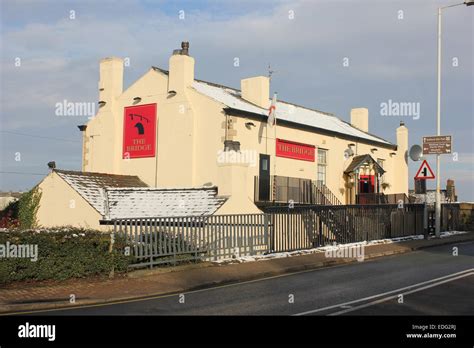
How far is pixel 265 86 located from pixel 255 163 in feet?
20.4

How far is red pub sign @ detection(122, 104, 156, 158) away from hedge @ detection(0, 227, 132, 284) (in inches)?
619

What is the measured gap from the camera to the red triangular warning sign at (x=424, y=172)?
2303 centimetres

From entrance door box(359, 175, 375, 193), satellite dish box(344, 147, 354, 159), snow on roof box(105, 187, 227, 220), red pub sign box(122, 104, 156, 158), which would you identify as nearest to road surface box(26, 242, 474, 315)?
snow on roof box(105, 187, 227, 220)

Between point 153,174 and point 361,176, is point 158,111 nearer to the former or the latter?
point 153,174

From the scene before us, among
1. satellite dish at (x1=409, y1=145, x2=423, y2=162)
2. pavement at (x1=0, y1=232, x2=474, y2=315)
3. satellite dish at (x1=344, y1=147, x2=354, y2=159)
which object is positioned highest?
satellite dish at (x1=344, y1=147, x2=354, y2=159)

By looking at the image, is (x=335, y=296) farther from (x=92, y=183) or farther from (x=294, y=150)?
(x=294, y=150)

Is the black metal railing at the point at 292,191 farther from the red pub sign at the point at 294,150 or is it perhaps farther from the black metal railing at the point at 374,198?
the black metal railing at the point at 374,198

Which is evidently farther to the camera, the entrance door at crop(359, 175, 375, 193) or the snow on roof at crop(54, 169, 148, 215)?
the entrance door at crop(359, 175, 375, 193)

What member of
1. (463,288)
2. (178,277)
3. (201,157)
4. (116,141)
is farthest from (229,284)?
(116,141)

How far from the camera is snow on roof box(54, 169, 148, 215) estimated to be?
2361 cm

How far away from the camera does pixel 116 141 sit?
30.4 meters

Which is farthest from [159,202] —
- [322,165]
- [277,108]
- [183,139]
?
[322,165]

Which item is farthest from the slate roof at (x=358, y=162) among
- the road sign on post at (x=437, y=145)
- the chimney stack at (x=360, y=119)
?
the road sign on post at (x=437, y=145)

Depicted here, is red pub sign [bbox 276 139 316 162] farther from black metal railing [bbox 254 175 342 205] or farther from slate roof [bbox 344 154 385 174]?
slate roof [bbox 344 154 385 174]
